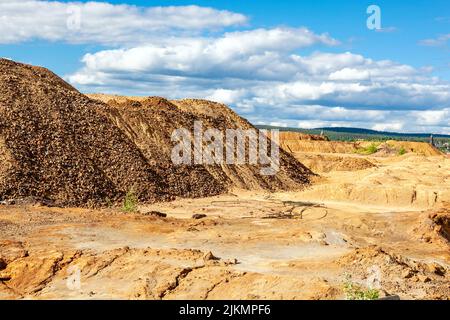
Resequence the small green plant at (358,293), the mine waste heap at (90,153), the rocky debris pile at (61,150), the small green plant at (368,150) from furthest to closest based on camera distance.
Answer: the small green plant at (368,150) < the mine waste heap at (90,153) < the rocky debris pile at (61,150) < the small green plant at (358,293)

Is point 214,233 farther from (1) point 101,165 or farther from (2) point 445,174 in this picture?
(2) point 445,174

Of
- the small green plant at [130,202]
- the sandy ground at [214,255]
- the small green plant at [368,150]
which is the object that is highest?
the small green plant at [368,150]

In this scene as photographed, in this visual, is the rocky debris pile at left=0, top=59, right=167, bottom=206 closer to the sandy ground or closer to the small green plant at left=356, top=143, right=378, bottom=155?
the sandy ground

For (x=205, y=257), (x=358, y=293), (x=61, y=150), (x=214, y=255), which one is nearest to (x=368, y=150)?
(x=61, y=150)

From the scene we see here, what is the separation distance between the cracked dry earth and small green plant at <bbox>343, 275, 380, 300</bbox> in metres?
0.21

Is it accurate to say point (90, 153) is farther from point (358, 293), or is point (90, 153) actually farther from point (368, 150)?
point (368, 150)

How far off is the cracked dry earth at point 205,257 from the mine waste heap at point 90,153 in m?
4.16

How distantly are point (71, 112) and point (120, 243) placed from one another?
52.0 feet

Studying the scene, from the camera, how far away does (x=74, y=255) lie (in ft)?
47.7

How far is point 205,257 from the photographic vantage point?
13852 millimetres

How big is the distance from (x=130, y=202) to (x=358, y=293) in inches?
594

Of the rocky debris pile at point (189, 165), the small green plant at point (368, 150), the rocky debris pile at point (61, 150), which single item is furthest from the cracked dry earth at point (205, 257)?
the small green plant at point (368, 150)

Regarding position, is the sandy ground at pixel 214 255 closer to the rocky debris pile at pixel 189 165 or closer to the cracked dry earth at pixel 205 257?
the cracked dry earth at pixel 205 257

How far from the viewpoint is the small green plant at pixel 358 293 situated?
10.4 meters
